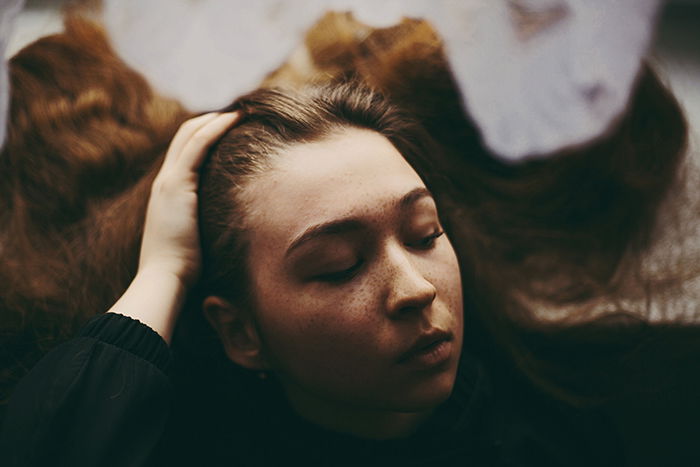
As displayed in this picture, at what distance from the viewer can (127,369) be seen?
71cm

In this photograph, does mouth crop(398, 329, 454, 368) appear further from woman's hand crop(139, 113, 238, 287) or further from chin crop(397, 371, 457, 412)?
woman's hand crop(139, 113, 238, 287)

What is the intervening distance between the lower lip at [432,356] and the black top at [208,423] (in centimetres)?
18

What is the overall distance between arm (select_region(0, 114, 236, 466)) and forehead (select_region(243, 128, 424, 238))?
0.13m

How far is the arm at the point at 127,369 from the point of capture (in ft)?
2.18

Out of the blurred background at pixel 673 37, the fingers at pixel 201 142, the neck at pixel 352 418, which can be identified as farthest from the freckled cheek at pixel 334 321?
the blurred background at pixel 673 37

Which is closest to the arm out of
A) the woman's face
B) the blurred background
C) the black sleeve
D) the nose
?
the black sleeve

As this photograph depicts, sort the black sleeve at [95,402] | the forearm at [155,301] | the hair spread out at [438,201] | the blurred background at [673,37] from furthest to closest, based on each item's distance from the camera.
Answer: the blurred background at [673,37]
the hair spread out at [438,201]
the forearm at [155,301]
the black sleeve at [95,402]

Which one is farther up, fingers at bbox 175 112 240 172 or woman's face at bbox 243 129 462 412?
fingers at bbox 175 112 240 172

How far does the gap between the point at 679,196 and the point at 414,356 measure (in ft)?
2.29

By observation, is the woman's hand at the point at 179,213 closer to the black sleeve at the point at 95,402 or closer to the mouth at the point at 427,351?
the black sleeve at the point at 95,402

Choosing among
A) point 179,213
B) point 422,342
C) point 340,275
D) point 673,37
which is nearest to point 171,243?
point 179,213

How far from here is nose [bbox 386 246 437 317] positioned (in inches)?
26.7

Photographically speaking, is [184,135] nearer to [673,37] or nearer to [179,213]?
[179,213]

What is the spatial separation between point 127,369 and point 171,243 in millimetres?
175
